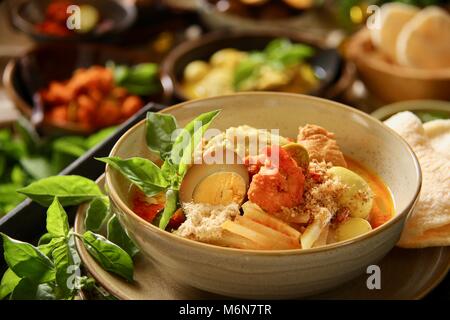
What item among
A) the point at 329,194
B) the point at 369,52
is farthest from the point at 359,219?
the point at 369,52

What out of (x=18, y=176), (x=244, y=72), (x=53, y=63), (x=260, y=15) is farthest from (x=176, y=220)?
(x=260, y=15)

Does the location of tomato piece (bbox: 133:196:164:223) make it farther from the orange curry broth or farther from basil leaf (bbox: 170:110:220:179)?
the orange curry broth

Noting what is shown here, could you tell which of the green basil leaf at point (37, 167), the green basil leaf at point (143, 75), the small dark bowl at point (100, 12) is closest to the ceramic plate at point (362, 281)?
the green basil leaf at point (37, 167)

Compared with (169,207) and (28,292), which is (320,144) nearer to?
(169,207)

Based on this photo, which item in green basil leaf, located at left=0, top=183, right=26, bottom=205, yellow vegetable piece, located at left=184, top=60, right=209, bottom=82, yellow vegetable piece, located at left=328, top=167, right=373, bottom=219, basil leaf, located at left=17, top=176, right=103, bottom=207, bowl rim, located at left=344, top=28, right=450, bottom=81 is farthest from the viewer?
yellow vegetable piece, located at left=184, top=60, right=209, bottom=82

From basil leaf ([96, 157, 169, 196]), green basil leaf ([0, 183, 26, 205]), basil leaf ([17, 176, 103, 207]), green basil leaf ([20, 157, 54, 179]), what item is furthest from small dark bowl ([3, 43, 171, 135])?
basil leaf ([96, 157, 169, 196])

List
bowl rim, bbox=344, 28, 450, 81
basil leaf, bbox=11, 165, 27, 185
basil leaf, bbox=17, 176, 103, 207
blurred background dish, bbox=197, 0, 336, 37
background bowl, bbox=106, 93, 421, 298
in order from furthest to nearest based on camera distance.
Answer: blurred background dish, bbox=197, 0, 336, 37 < bowl rim, bbox=344, 28, 450, 81 < basil leaf, bbox=11, 165, 27, 185 < basil leaf, bbox=17, 176, 103, 207 < background bowl, bbox=106, 93, 421, 298

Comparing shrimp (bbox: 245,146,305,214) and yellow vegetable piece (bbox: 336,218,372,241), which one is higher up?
shrimp (bbox: 245,146,305,214)
